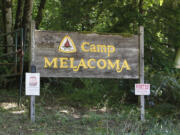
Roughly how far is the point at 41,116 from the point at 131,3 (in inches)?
150

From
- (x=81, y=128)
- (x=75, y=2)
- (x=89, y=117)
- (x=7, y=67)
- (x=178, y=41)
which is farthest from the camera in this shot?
(x=7, y=67)

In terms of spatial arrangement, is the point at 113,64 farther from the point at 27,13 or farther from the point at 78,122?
the point at 27,13

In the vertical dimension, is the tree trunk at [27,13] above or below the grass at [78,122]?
above

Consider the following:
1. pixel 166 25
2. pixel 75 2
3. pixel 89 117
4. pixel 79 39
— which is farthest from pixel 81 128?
pixel 75 2

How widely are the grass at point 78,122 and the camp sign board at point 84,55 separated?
0.94 m

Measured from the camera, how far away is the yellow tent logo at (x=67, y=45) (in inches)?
218

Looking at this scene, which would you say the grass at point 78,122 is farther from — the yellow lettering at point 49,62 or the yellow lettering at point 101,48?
the yellow lettering at point 101,48

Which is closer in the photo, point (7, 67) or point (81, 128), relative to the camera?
point (81, 128)

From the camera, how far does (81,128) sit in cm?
501

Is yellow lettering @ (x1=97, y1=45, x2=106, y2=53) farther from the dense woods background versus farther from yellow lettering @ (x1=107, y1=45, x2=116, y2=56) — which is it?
the dense woods background

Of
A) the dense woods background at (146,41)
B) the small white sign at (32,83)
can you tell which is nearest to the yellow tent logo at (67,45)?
the small white sign at (32,83)

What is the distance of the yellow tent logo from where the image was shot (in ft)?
18.2

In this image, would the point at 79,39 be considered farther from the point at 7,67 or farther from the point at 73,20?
the point at 7,67

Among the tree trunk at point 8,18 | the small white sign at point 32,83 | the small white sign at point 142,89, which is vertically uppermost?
the tree trunk at point 8,18
